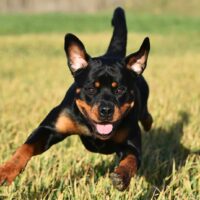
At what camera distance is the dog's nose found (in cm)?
388

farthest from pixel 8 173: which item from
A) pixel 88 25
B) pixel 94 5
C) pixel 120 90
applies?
pixel 94 5

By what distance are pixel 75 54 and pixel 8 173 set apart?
3.87 ft

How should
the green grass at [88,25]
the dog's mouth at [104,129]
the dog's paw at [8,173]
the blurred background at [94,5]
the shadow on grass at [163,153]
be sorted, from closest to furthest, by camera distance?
1. the dog's paw at [8,173]
2. the dog's mouth at [104,129]
3. the shadow on grass at [163,153]
4. the green grass at [88,25]
5. the blurred background at [94,5]

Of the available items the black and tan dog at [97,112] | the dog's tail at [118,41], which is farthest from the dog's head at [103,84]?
the dog's tail at [118,41]

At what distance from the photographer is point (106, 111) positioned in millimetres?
3891

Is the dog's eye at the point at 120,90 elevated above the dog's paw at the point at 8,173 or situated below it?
above

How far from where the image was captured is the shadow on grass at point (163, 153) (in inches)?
191

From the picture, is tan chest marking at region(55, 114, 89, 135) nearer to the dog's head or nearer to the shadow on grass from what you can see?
the dog's head

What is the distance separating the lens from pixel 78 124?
427 centimetres

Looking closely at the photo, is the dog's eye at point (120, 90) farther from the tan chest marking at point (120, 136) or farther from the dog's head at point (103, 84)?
the tan chest marking at point (120, 136)

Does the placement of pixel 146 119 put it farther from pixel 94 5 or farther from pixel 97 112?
pixel 94 5

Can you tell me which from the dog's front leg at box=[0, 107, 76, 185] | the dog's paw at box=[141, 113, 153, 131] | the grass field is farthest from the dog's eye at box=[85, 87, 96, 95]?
the dog's paw at box=[141, 113, 153, 131]

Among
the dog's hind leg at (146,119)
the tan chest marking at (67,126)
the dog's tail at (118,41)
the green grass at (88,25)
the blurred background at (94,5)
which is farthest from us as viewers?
the blurred background at (94,5)

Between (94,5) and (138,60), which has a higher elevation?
(138,60)
